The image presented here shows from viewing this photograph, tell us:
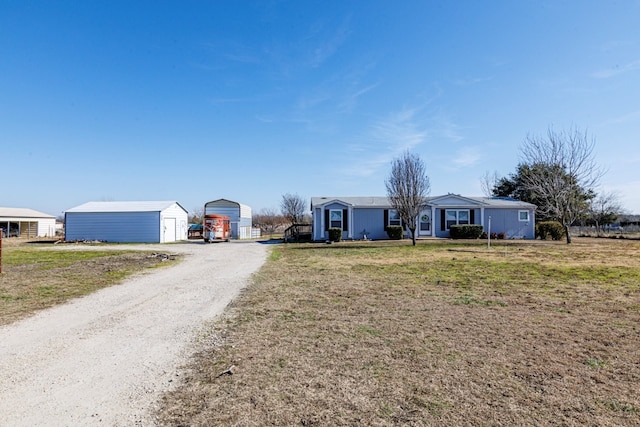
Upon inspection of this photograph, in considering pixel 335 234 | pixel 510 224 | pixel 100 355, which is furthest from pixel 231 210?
pixel 100 355

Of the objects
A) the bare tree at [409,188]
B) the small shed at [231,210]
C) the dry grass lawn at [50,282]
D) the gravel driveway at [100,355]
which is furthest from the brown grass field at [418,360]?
the small shed at [231,210]

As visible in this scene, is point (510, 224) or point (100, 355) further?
point (510, 224)

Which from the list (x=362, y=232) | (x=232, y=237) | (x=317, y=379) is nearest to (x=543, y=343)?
(x=317, y=379)

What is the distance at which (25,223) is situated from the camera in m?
41.6

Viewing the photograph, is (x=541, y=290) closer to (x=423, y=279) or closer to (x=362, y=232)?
(x=423, y=279)

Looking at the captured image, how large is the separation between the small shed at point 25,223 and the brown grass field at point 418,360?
44.0m

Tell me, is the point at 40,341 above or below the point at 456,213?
below

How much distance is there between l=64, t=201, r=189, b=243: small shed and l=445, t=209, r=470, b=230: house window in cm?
2354

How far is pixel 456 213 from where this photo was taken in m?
28.8

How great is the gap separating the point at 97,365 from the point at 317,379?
7.95 ft

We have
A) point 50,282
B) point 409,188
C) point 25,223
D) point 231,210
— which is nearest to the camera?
point 50,282

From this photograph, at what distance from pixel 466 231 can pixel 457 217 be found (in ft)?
5.67

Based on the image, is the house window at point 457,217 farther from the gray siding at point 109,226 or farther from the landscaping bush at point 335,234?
the gray siding at point 109,226

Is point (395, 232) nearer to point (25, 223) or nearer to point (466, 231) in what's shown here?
point (466, 231)
